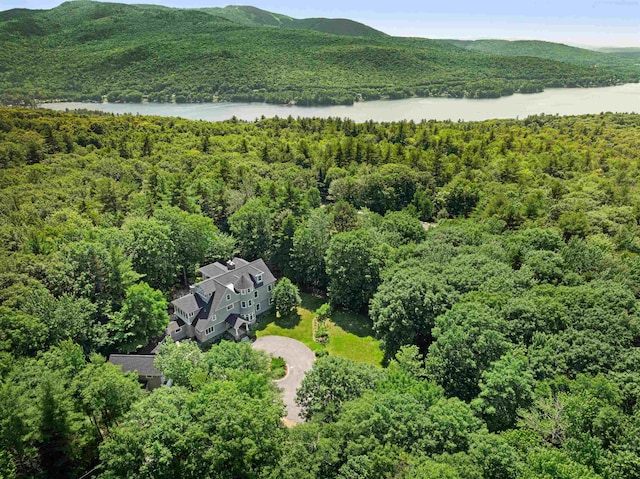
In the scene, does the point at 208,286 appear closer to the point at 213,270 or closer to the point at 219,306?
the point at 219,306

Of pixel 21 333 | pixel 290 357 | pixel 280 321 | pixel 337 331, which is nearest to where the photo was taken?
pixel 21 333

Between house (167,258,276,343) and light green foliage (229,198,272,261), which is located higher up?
light green foliage (229,198,272,261)

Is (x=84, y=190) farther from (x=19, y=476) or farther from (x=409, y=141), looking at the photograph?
(x=409, y=141)

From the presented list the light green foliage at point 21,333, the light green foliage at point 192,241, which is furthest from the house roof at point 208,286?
the light green foliage at point 21,333

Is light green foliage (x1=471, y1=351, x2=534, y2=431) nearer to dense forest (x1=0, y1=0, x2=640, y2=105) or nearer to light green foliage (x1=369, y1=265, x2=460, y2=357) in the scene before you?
light green foliage (x1=369, y1=265, x2=460, y2=357)

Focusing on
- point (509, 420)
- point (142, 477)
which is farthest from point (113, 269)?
point (509, 420)

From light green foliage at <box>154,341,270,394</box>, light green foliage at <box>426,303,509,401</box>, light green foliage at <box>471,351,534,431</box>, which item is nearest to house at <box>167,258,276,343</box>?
light green foliage at <box>154,341,270,394</box>

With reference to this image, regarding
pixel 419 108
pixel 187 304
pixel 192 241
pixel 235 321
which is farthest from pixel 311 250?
pixel 419 108
